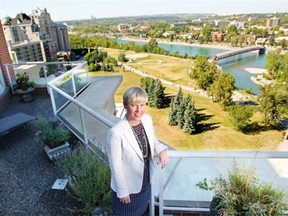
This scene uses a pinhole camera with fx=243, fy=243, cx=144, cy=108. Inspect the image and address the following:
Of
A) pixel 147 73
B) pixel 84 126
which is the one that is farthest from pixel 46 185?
pixel 147 73

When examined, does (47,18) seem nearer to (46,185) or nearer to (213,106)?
(213,106)

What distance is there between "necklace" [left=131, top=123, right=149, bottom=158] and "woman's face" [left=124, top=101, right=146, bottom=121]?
0.07 m

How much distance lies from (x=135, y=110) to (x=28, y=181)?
2.50 m

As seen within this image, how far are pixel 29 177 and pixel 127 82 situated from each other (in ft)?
132

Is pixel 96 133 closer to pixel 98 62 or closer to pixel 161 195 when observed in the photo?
pixel 161 195

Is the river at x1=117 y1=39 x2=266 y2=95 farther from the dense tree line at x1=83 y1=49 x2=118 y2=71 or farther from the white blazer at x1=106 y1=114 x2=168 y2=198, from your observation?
the white blazer at x1=106 y1=114 x2=168 y2=198

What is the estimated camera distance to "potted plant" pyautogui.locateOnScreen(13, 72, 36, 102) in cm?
702

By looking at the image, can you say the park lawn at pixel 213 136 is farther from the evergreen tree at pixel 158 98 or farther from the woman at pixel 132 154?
the woman at pixel 132 154

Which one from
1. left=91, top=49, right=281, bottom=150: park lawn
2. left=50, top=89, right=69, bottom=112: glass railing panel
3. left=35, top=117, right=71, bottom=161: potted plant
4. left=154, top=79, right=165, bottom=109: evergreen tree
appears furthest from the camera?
left=154, top=79, right=165, bottom=109: evergreen tree

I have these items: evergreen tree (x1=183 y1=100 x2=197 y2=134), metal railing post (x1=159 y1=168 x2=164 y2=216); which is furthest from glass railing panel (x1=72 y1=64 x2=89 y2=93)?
evergreen tree (x1=183 y1=100 x2=197 y2=134)

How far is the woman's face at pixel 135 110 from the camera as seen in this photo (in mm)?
1650

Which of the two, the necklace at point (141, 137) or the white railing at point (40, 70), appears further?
the white railing at point (40, 70)

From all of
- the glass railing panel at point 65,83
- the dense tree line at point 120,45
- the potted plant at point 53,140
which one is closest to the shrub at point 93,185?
the potted plant at point 53,140

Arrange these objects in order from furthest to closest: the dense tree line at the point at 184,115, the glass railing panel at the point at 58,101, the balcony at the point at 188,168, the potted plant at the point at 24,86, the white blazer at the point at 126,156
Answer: the dense tree line at the point at 184,115
the potted plant at the point at 24,86
the glass railing panel at the point at 58,101
the balcony at the point at 188,168
the white blazer at the point at 126,156
